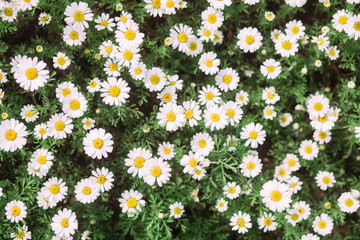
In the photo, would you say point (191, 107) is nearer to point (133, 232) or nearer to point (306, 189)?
point (133, 232)

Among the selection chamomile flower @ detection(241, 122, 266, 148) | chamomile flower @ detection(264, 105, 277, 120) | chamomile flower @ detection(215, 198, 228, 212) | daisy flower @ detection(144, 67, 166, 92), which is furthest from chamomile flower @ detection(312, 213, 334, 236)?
daisy flower @ detection(144, 67, 166, 92)

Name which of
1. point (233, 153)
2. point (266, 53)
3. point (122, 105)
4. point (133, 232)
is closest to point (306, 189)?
point (233, 153)

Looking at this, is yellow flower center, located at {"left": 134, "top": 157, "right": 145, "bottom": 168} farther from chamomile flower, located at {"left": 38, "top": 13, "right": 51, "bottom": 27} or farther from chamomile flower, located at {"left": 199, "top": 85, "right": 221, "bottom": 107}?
chamomile flower, located at {"left": 38, "top": 13, "right": 51, "bottom": 27}

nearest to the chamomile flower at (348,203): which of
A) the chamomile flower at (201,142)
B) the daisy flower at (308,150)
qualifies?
the daisy flower at (308,150)

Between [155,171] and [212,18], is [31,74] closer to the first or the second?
[155,171]

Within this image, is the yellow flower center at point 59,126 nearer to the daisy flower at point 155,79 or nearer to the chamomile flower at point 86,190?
the chamomile flower at point 86,190

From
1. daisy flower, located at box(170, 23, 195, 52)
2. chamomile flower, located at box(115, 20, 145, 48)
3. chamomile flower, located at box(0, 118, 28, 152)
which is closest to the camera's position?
chamomile flower, located at box(0, 118, 28, 152)

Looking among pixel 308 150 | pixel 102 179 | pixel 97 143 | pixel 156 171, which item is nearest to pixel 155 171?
pixel 156 171
